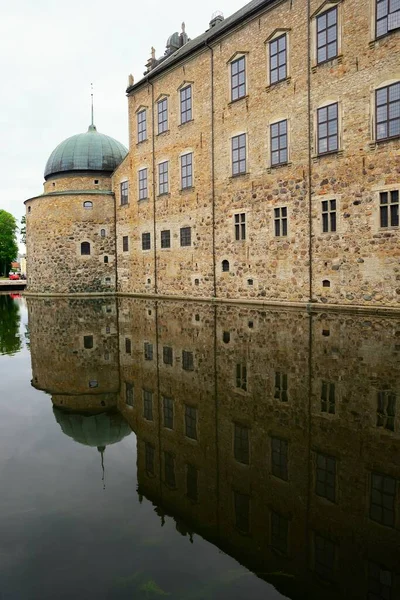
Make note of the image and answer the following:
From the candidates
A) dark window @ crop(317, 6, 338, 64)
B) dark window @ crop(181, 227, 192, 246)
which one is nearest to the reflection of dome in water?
dark window @ crop(317, 6, 338, 64)

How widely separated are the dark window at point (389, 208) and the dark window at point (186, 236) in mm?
11704

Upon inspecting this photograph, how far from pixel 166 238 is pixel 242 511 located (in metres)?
25.5

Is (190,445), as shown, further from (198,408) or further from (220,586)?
(220,586)

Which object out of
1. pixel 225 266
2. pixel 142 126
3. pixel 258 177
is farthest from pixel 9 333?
pixel 142 126

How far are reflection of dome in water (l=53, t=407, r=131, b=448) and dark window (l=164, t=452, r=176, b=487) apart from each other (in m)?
0.88

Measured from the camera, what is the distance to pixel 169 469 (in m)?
4.91

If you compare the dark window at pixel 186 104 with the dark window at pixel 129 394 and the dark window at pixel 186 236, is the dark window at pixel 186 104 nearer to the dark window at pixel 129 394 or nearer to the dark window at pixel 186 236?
the dark window at pixel 186 236

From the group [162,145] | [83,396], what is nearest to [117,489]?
[83,396]

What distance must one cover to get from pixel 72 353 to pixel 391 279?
38.7 feet

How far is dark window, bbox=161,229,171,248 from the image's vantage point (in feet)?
93.2

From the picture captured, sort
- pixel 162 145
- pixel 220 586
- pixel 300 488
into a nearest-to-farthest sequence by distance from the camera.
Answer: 1. pixel 220 586
2. pixel 300 488
3. pixel 162 145

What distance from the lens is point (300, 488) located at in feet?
14.1

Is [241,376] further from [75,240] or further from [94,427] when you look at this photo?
[75,240]

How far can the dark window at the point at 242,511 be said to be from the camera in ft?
12.4
